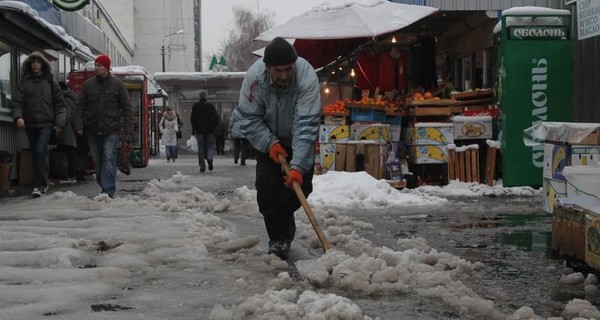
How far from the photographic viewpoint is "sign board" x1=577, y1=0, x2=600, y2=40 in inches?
405

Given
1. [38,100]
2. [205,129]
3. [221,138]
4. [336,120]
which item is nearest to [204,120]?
[205,129]

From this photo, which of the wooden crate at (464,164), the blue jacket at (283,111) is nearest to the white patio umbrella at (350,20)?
the wooden crate at (464,164)

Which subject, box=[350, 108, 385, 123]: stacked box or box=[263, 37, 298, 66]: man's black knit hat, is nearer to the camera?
box=[263, 37, 298, 66]: man's black knit hat

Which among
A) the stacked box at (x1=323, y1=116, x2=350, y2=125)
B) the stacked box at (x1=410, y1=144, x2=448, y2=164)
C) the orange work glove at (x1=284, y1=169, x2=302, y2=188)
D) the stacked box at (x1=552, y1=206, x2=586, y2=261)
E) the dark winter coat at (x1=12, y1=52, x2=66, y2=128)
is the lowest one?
the stacked box at (x1=552, y1=206, x2=586, y2=261)

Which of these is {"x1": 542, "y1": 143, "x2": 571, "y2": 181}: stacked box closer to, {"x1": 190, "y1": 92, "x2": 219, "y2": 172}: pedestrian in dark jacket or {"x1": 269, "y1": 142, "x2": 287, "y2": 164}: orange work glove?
{"x1": 269, "y1": 142, "x2": 287, "y2": 164}: orange work glove

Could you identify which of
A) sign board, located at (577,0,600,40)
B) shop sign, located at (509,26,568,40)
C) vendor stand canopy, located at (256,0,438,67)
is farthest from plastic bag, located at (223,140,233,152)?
sign board, located at (577,0,600,40)

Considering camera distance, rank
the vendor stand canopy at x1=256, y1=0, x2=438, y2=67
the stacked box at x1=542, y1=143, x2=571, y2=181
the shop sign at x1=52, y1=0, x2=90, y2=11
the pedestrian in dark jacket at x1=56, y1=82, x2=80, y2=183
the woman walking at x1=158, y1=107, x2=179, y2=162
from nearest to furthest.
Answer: the stacked box at x1=542, y1=143, x2=571, y2=181, the vendor stand canopy at x1=256, y1=0, x2=438, y2=67, the pedestrian in dark jacket at x1=56, y1=82, x2=80, y2=183, the shop sign at x1=52, y1=0, x2=90, y2=11, the woman walking at x1=158, y1=107, x2=179, y2=162

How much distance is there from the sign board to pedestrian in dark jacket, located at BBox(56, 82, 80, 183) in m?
8.44

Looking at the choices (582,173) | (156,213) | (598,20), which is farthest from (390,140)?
(582,173)

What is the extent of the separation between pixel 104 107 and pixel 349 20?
5.01 m

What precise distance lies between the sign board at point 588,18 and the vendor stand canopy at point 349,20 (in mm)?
2927

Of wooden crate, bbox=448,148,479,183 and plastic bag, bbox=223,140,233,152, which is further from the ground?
wooden crate, bbox=448,148,479,183

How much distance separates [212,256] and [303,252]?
2.53 feet

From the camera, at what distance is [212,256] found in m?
6.16
